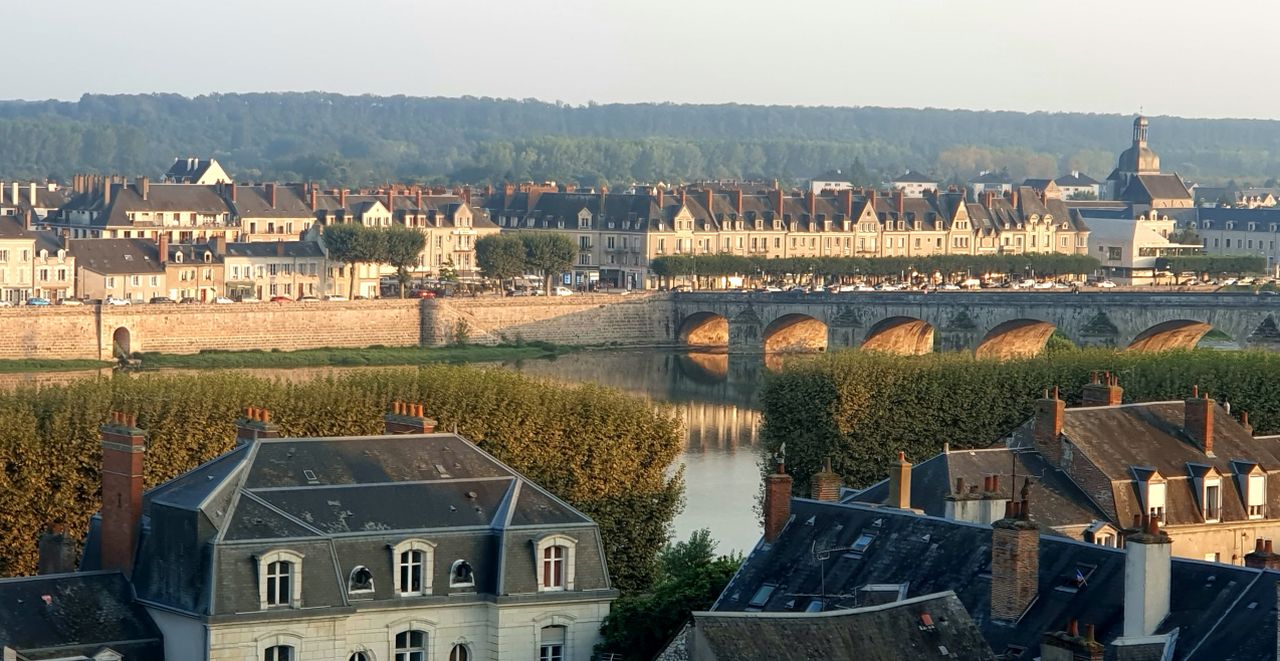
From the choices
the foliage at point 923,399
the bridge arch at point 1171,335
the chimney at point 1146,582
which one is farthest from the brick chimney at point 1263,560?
the bridge arch at point 1171,335

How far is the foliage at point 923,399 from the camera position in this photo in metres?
37.4

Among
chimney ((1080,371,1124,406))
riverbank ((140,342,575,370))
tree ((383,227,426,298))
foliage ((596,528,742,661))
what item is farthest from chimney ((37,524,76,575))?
tree ((383,227,426,298))

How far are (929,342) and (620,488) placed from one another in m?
41.5

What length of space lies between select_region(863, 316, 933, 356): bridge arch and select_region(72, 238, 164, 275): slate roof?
2136 cm

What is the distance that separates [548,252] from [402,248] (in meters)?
5.00

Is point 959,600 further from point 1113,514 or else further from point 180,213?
point 180,213

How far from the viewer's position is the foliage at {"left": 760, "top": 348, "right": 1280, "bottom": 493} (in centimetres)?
3741

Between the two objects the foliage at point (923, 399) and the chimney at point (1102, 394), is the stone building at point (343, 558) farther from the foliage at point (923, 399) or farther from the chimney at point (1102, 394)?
the foliage at point (923, 399)

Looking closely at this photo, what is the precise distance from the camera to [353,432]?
107 feet

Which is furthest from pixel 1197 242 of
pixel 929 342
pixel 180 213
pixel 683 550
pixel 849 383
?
pixel 683 550

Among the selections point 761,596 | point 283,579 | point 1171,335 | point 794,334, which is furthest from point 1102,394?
point 794,334

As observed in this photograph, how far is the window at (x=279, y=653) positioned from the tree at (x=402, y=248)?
195 ft

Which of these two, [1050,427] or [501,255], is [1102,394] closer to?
[1050,427]

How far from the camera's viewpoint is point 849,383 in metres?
38.2
